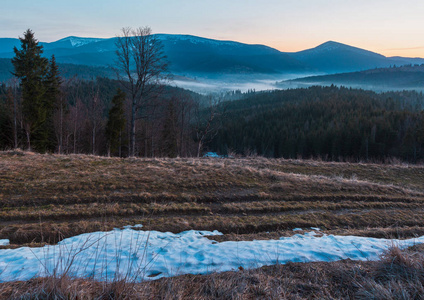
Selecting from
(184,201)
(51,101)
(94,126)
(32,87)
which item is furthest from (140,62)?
(51,101)

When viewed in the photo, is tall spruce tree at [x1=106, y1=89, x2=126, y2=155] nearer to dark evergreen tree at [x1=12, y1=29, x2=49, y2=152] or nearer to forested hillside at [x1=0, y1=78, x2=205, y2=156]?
forested hillside at [x1=0, y1=78, x2=205, y2=156]

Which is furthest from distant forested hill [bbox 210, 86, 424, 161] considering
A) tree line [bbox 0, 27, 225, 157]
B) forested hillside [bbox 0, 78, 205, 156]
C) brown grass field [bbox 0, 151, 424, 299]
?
brown grass field [bbox 0, 151, 424, 299]

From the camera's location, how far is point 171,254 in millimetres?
4273

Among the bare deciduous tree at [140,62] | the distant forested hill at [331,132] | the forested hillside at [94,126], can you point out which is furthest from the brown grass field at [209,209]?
the distant forested hill at [331,132]

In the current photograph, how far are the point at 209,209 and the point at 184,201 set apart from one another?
1065 millimetres

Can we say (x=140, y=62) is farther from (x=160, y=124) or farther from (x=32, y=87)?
(x=160, y=124)

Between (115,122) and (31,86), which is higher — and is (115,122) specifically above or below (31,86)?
below

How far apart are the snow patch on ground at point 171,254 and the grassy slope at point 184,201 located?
1.63ft

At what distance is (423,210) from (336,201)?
331 cm

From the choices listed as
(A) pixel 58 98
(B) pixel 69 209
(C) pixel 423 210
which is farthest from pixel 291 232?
(A) pixel 58 98

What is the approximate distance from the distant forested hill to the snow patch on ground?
3281cm

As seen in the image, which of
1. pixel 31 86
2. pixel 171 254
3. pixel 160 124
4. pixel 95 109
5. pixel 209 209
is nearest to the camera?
pixel 171 254

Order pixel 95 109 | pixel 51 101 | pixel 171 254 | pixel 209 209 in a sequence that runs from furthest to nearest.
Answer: pixel 51 101
pixel 95 109
pixel 209 209
pixel 171 254

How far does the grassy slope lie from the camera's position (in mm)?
6066
